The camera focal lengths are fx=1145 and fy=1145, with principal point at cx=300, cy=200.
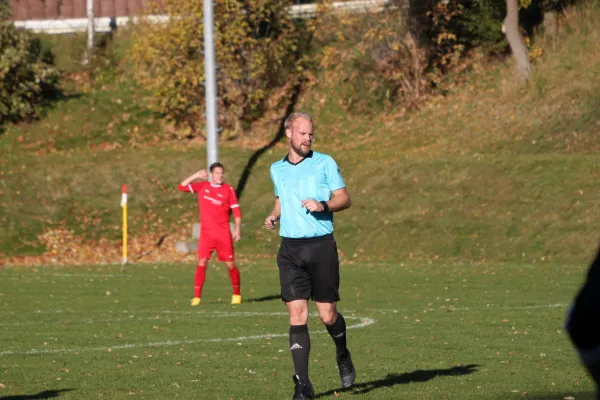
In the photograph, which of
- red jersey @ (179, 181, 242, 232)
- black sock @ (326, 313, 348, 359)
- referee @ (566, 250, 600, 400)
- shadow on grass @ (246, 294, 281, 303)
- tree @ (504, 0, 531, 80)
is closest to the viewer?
referee @ (566, 250, 600, 400)

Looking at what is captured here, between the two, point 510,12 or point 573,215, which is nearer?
point 573,215

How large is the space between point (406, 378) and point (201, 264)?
7645 millimetres

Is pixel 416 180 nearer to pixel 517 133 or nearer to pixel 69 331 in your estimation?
pixel 517 133

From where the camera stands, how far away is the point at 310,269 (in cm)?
830

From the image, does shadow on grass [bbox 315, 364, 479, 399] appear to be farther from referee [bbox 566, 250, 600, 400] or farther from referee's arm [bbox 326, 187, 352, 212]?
referee [bbox 566, 250, 600, 400]

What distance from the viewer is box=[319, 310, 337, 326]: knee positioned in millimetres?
8391

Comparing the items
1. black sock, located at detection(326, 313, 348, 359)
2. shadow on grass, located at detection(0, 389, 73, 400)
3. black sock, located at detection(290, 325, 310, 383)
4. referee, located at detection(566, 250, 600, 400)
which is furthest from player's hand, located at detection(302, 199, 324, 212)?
referee, located at detection(566, 250, 600, 400)

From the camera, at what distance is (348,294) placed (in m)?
18.1

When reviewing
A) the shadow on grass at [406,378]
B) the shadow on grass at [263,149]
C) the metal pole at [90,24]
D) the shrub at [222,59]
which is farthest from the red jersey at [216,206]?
the metal pole at [90,24]

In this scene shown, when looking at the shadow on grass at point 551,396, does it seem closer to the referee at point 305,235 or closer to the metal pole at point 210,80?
the referee at point 305,235

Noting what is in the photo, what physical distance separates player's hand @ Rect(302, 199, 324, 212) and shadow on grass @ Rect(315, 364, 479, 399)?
1486mm

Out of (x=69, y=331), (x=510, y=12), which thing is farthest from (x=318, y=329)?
(x=510, y=12)

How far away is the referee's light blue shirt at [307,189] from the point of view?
831 centimetres

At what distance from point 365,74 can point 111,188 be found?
35.8 ft
